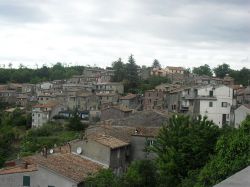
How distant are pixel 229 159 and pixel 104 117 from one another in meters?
48.8

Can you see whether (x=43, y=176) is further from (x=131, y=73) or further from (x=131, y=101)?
(x=131, y=73)

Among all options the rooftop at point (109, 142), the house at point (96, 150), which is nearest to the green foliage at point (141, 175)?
the house at point (96, 150)

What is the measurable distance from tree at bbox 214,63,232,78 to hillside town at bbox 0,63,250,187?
12.1m

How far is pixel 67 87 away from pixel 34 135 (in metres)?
41.7

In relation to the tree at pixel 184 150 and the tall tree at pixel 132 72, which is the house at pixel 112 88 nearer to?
the tall tree at pixel 132 72

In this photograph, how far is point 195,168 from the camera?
24.9 m

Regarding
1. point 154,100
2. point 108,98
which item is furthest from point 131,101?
point 108,98

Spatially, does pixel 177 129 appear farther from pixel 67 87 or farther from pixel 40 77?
pixel 40 77

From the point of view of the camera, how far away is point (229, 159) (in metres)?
17.6

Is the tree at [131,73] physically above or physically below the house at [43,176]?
above

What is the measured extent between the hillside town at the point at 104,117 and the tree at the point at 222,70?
1208 cm

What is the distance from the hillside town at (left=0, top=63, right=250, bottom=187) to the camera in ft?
84.4

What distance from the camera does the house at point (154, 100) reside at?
76456mm

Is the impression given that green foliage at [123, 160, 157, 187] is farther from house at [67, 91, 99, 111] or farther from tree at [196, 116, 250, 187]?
house at [67, 91, 99, 111]
